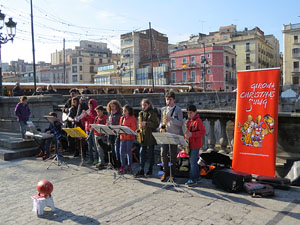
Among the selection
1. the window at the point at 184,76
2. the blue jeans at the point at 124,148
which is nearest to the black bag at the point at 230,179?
the blue jeans at the point at 124,148

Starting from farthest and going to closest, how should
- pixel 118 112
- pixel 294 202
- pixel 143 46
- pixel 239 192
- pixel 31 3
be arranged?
pixel 143 46, pixel 31 3, pixel 118 112, pixel 239 192, pixel 294 202

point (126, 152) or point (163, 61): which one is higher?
point (163, 61)

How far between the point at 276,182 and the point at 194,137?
5.70ft

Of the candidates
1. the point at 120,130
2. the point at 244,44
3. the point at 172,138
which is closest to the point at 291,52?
the point at 244,44

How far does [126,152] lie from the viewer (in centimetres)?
734

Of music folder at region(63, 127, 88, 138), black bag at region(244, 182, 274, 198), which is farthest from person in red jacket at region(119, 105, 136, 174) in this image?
black bag at region(244, 182, 274, 198)

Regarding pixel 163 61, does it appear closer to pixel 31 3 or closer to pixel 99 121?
pixel 31 3

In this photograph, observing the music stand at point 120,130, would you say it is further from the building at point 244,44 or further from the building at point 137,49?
the building at point 137,49

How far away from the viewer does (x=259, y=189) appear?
5480mm

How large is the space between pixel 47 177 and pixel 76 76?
86606mm

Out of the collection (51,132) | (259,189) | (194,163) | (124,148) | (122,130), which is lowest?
(259,189)

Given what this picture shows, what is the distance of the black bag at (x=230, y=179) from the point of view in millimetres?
5707

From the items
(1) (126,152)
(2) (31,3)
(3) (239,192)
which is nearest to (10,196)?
(1) (126,152)

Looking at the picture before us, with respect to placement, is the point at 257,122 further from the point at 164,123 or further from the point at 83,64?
the point at 83,64
